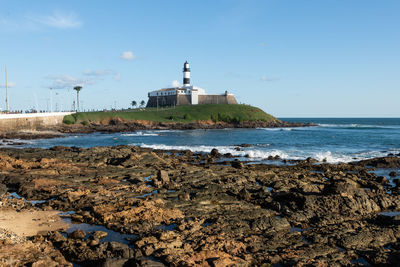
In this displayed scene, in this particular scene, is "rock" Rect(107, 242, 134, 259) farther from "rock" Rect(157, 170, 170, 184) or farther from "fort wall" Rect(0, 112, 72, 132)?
"fort wall" Rect(0, 112, 72, 132)

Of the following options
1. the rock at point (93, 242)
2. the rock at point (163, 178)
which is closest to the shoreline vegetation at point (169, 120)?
the rock at point (163, 178)

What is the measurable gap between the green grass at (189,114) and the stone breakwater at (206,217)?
8423cm

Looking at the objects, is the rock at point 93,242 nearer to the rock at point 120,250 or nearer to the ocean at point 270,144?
the rock at point 120,250

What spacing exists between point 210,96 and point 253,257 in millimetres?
142486

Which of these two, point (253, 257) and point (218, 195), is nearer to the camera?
point (253, 257)

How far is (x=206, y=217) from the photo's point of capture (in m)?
15.5

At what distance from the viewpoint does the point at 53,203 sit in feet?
58.2

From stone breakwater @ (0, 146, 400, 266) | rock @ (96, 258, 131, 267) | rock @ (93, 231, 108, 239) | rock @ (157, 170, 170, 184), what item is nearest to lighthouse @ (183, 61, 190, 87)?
stone breakwater @ (0, 146, 400, 266)

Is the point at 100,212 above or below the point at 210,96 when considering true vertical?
below

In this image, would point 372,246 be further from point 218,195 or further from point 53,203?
point 53,203

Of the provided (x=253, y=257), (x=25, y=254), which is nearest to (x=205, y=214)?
(x=253, y=257)

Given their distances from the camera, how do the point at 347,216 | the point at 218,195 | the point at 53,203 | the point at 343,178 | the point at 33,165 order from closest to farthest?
1. the point at 347,216
2. the point at 53,203
3. the point at 218,195
4. the point at 343,178
5. the point at 33,165

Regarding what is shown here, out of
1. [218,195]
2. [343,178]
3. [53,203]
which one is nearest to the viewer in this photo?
[53,203]

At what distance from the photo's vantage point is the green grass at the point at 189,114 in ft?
358
